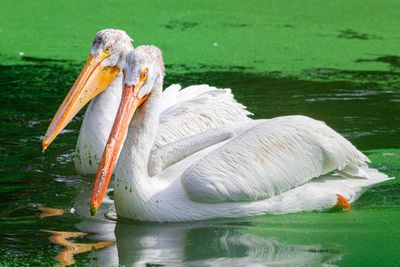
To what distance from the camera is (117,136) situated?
14.8 feet

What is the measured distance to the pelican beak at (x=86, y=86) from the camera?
541 centimetres

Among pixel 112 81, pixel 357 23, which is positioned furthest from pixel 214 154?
pixel 357 23

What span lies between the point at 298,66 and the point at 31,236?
4.18 m

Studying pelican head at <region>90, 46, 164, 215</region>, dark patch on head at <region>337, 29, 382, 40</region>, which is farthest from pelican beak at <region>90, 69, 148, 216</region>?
dark patch on head at <region>337, 29, 382, 40</region>

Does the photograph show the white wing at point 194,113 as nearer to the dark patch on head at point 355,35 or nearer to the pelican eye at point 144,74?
the pelican eye at point 144,74

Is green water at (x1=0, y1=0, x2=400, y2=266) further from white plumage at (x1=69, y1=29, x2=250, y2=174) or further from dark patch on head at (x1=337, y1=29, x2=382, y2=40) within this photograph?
white plumage at (x1=69, y1=29, x2=250, y2=174)

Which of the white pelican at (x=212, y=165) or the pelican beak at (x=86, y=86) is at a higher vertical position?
the pelican beak at (x=86, y=86)

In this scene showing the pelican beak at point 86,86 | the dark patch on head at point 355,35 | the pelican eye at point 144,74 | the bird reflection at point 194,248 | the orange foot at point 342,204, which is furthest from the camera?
the dark patch on head at point 355,35

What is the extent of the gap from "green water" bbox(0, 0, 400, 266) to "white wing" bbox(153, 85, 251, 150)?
22.7 inches

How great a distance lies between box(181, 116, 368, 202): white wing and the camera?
4.52 meters

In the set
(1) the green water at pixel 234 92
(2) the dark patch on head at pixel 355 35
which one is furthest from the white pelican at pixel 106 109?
(2) the dark patch on head at pixel 355 35

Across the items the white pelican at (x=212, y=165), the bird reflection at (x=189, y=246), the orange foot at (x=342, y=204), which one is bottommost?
the bird reflection at (x=189, y=246)

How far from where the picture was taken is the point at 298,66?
8117 millimetres

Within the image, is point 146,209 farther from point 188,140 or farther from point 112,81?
point 112,81
